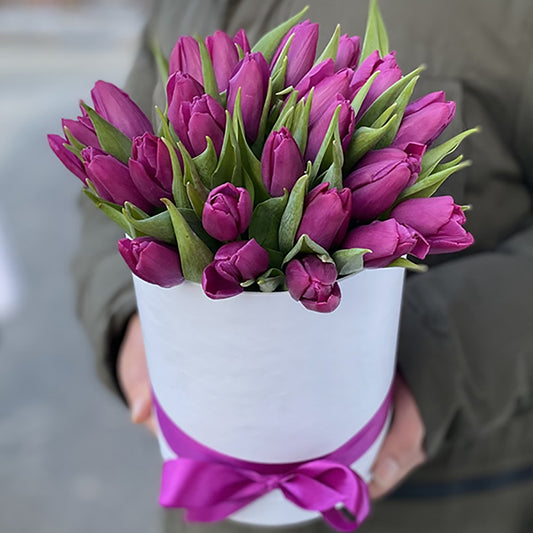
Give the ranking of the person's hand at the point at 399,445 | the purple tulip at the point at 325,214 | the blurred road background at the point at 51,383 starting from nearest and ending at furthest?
the purple tulip at the point at 325,214 → the person's hand at the point at 399,445 → the blurred road background at the point at 51,383

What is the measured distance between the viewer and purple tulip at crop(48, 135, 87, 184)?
222 millimetres

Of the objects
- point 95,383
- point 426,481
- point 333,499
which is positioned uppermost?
point 333,499

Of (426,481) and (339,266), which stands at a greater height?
(339,266)

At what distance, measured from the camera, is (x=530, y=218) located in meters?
A: 0.41

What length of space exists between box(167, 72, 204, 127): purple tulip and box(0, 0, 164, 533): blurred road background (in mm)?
332

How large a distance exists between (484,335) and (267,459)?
0.15 meters

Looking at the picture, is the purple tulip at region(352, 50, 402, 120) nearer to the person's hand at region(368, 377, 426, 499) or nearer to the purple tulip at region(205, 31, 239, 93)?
the purple tulip at region(205, 31, 239, 93)

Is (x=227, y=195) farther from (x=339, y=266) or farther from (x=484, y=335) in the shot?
(x=484, y=335)

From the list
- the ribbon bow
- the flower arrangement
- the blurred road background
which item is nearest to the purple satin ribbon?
the ribbon bow

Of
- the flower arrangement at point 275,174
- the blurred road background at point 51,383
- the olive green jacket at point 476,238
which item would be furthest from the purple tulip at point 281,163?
the blurred road background at point 51,383

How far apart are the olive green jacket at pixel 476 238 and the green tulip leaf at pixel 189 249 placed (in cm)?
14

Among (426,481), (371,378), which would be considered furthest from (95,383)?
(371,378)

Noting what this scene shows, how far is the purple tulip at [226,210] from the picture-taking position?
0.19 metres

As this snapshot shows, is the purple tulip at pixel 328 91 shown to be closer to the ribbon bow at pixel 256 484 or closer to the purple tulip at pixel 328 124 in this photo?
the purple tulip at pixel 328 124
